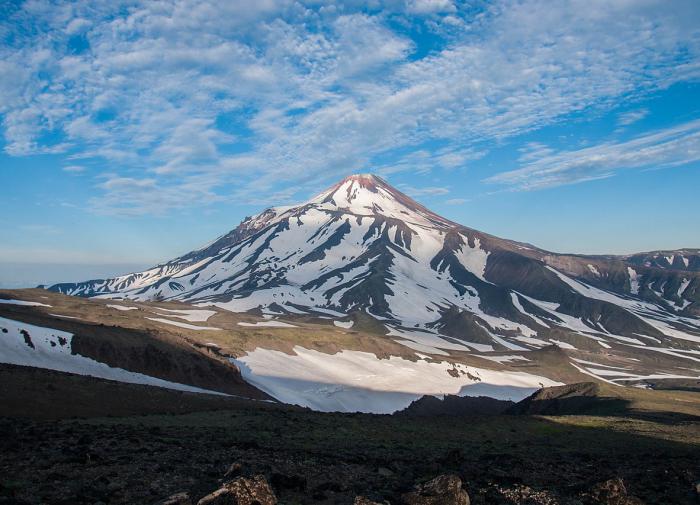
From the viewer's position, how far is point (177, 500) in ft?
35.1

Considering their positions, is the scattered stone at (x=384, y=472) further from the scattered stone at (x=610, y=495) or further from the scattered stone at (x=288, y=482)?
the scattered stone at (x=610, y=495)

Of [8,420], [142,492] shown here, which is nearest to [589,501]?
[142,492]

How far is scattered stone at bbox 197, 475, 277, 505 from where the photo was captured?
10391 millimetres

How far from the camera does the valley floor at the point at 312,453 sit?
13.0 metres

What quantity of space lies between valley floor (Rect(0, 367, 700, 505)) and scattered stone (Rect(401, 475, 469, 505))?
0.60 metres

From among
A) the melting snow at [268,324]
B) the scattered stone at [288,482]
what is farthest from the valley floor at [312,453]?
the melting snow at [268,324]

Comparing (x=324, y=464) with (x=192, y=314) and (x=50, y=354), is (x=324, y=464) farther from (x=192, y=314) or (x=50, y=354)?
(x=192, y=314)

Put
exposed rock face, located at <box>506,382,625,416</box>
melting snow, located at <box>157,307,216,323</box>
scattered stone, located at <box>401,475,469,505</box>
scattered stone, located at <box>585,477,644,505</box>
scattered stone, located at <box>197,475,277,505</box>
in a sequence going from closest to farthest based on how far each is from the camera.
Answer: scattered stone, located at <box>197,475,277,505</box> → scattered stone, located at <box>401,475,469,505</box> → scattered stone, located at <box>585,477,644,505</box> → exposed rock face, located at <box>506,382,625,416</box> → melting snow, located at <box>157,307,216,323</box>

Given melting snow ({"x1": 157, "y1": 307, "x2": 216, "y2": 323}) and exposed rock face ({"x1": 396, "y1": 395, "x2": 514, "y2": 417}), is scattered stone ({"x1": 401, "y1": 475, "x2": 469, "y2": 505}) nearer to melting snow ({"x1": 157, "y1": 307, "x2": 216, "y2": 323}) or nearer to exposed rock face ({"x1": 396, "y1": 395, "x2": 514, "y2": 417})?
exposed rock face ({"x1": 396, "y1": 395, "x2": 514, "y2": 417})

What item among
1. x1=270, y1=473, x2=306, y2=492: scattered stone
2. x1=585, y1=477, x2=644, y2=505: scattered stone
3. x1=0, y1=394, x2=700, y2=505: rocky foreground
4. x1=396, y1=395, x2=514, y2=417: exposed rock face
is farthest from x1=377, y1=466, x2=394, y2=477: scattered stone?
x1=396, y1=395, x2=514, y2=417: exposed rock face

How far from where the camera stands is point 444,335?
185 m

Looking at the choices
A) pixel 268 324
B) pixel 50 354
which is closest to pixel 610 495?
pixel 50 354

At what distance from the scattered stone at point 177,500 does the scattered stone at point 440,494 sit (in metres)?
4.78

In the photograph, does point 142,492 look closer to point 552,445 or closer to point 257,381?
point 552,445
